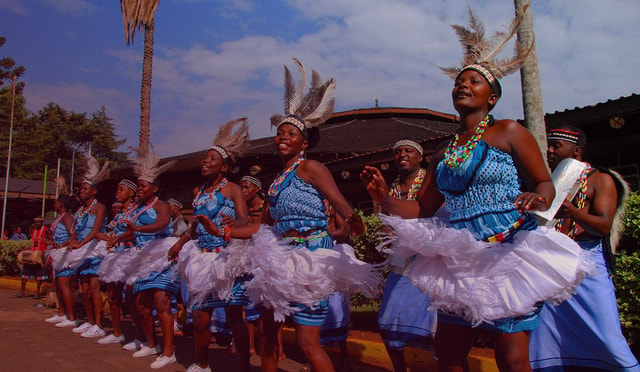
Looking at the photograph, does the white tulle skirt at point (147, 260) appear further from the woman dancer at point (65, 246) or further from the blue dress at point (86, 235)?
the woman dancer at point (65, 246)

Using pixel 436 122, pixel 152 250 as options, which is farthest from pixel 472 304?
pixel 436 122

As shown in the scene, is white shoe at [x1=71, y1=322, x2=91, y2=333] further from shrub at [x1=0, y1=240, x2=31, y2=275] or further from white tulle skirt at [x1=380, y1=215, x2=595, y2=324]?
shrub at [x1=0, y1=240, x2=31, y2=275]

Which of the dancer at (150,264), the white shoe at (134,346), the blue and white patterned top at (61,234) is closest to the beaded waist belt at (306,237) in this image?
the dancer at (150,264)

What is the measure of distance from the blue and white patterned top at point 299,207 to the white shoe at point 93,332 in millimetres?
4815

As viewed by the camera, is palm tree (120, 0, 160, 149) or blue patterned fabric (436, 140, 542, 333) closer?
blue patterned fabric (436, 140, 542, 333)

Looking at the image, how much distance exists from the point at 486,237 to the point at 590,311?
1.34 meters

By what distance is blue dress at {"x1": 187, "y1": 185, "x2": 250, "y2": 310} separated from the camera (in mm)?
4398

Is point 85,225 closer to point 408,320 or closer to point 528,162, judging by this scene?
point 408,320

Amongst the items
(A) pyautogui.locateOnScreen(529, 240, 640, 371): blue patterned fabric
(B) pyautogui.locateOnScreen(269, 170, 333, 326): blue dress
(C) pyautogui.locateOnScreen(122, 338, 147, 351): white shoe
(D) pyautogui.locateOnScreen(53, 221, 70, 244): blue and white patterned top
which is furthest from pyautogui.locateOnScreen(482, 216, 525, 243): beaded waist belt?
(D) pyautogui.locateOnScreen(53, 221, 70, 244): blue and white patterned top

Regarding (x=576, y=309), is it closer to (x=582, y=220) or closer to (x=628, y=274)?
(x=582, y=220)

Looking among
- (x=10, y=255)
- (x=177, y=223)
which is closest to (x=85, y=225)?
(x=177, y=223)

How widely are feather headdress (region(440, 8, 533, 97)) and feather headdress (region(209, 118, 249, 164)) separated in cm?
283

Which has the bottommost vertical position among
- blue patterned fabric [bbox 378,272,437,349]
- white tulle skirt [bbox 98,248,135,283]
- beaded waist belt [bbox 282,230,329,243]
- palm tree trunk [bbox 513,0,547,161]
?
blue patterned fabric [bbox 378,272,437,349]

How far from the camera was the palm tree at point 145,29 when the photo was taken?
17.1 meters
